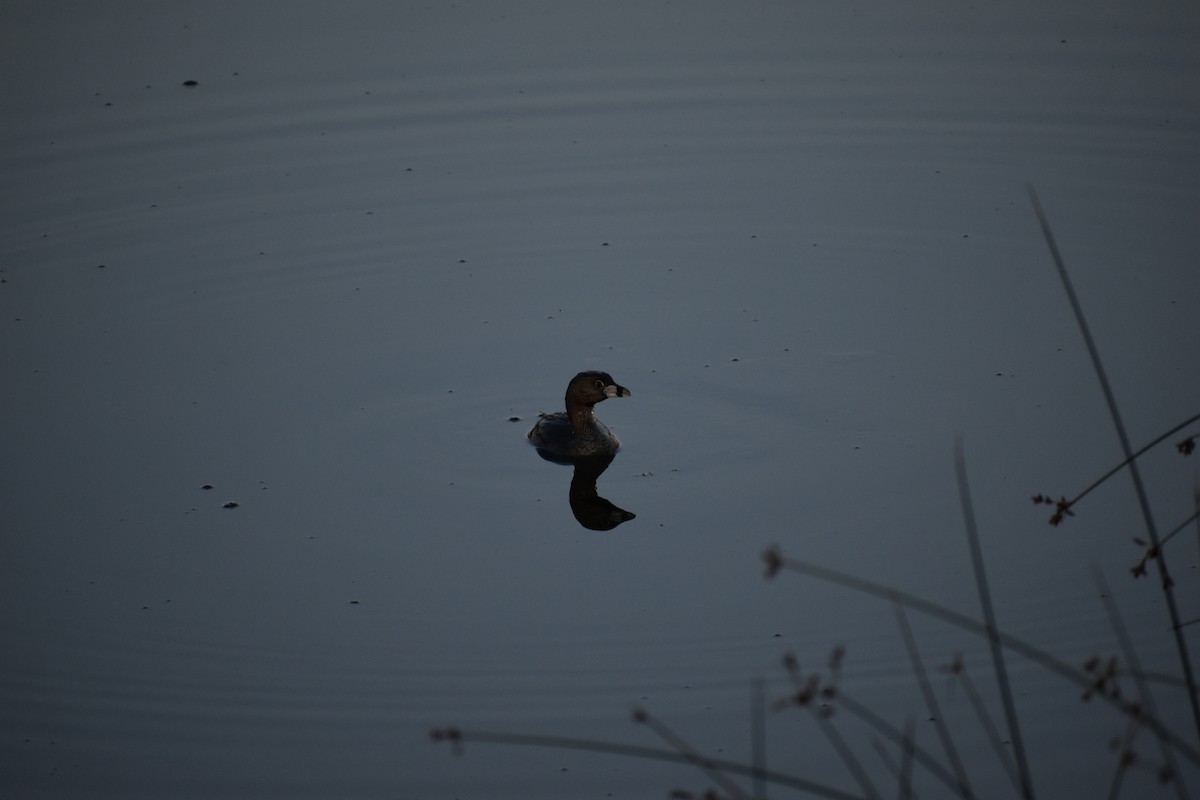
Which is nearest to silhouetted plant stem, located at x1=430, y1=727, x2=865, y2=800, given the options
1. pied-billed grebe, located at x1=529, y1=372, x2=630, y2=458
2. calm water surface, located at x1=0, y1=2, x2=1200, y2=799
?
calm water surface, located at x1=0, y1=2, x2=1200, y2=799

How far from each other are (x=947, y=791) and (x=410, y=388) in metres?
4.11

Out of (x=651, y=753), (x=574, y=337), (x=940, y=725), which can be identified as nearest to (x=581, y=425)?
(x=574, y=337)

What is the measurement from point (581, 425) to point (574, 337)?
1.19 meters

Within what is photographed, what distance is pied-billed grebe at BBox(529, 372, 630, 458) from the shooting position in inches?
289

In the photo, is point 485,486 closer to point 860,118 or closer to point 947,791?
point 947,791

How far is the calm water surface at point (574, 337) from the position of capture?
538 cm

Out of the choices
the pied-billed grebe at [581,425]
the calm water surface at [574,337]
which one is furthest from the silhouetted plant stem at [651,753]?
the pied-billed grebe at [581,425]

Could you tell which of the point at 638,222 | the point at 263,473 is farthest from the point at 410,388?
the point at 638,222

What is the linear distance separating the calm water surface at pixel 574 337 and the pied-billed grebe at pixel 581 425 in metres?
0.11

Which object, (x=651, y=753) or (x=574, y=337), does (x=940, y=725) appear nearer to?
(x=651, y=753)

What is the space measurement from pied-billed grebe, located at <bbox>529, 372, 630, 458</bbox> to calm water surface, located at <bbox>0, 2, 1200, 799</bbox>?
113mm

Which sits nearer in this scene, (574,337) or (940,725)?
(940,725)

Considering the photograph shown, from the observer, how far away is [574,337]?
850 cm

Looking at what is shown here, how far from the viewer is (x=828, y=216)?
9.77 m
